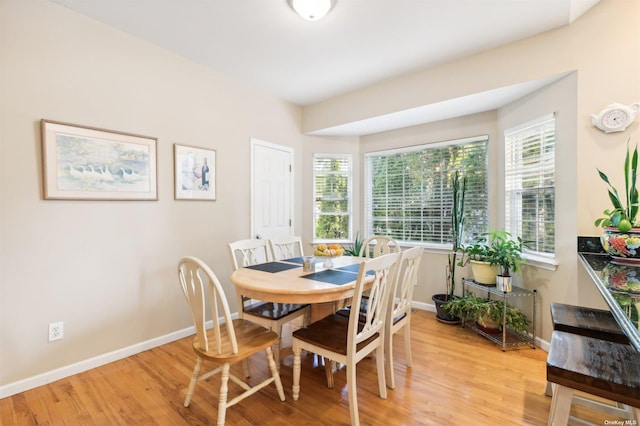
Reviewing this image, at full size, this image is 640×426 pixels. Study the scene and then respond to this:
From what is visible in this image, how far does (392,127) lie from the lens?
3.91 metres

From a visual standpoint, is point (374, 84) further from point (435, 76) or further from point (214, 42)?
point (214, 42)

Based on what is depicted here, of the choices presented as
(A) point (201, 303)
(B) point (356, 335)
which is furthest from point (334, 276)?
(A) point (201, 303)

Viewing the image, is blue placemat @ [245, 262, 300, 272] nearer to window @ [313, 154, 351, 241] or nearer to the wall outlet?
the wall outlet

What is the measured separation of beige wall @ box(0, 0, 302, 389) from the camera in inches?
78.2

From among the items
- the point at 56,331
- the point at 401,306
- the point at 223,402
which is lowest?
the point at 223,402

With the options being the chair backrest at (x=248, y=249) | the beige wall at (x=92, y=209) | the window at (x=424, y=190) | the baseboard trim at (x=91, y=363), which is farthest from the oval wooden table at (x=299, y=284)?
the window at (x=424, y=190)

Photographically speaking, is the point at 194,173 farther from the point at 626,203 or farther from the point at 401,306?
the point at 626,203

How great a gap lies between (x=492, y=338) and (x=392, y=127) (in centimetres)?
268

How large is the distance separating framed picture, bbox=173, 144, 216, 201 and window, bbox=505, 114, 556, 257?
3174 mm

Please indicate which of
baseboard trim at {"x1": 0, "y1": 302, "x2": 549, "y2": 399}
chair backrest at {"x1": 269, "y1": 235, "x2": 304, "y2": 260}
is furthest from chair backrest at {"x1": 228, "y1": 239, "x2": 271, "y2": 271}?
baseboard trim at {"x1": 0, "y1": 302, "x2": 549, "y2": 399}

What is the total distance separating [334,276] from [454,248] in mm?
1846

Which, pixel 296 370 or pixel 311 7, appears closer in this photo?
pixel 296 370

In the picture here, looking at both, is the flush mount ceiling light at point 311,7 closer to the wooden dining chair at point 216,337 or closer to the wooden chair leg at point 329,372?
the wooden dining chair at point 216,337

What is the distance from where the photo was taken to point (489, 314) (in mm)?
2770
